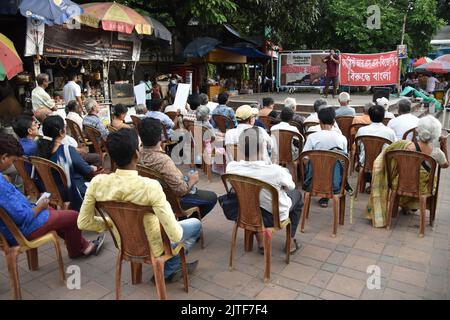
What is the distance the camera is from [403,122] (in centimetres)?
536

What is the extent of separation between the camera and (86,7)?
8.42 metres

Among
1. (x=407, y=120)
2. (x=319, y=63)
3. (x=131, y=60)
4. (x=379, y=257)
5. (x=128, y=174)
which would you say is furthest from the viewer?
(x=319, y=63)

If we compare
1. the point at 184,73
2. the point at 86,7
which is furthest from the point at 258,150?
the point at 184,73

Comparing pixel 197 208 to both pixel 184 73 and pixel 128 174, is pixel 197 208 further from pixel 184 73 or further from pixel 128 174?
pixel 184 73

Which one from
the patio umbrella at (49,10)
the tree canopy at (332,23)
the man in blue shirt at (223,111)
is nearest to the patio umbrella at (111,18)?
the patio umbrella at (49,10)

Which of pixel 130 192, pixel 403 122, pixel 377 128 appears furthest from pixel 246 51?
pixel 130 192

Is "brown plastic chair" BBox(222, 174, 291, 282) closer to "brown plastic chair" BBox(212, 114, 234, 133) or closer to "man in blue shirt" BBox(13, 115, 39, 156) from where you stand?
"man in blue shirt" BBox(13, 115, 39, 156)

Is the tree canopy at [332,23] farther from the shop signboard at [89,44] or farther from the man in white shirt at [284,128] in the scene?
the man in white shirt at [284,128]

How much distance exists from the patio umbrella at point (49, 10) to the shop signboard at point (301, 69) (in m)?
8.49

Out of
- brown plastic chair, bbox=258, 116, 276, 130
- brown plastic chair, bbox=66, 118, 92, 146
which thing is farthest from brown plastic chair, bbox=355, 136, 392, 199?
brown plastic chair, bbox=66, 118, 92, 146

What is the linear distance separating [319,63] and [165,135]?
870 centimetres

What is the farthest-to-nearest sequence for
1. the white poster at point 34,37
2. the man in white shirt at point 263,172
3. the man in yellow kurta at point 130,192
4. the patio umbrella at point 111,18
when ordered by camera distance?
the patio umbrella at point 111,18
the white poster at point 34,37
the man in white shirt at point 263,172
the man in yellow kurta at point 130,192

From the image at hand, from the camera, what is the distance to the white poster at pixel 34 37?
7.25 meters

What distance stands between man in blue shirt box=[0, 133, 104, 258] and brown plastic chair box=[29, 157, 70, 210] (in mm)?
472
